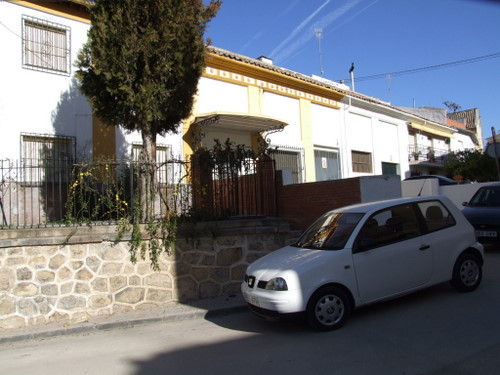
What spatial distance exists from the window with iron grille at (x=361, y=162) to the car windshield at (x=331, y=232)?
1343 cm

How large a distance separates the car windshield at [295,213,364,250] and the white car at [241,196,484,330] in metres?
0.02

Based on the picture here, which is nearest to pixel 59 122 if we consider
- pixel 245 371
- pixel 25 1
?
pixel 25 1

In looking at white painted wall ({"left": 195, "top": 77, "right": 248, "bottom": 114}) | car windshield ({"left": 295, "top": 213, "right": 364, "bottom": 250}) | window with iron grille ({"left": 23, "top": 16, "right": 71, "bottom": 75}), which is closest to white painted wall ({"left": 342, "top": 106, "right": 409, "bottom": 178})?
white painted wall ({"left": 195, "top": 77, "right": 248, "bottom": 114})

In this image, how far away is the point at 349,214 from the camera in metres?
6.00

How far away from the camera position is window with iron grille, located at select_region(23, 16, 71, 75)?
10.5 metres

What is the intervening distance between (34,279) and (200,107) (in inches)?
326

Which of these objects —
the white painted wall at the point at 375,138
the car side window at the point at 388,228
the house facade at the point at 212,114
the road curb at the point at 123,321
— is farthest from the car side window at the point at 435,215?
the white painted wall at the point at 375,138

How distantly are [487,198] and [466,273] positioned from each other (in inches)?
204

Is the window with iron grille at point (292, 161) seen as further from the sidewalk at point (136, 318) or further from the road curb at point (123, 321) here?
the road curb at point (123, 321)

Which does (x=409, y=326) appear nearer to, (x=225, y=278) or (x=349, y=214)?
(x=349, y=214)

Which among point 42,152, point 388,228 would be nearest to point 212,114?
point 42,152

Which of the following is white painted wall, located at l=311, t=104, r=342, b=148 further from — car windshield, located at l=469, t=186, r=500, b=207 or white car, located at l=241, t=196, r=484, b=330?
white car, located at l=241, t=196, r=484, b=330

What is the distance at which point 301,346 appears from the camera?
4.73 metres

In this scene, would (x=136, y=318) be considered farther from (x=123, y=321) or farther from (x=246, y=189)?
(x=246, y=189)
